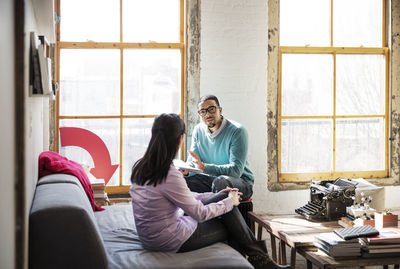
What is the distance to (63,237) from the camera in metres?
2.31

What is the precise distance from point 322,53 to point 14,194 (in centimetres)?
419

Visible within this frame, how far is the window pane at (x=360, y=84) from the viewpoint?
17.6 ft

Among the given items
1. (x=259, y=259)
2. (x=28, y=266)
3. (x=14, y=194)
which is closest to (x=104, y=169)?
(x=259, y=259)

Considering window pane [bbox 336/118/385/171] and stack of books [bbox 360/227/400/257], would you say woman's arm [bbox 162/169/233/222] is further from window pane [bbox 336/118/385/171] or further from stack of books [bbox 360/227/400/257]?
window pane [bbox 336/118/385/171]

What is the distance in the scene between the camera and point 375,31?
5453 mm

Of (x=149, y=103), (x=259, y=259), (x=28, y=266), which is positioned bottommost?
(x=259, y=259)

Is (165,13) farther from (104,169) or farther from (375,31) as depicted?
(375,31)

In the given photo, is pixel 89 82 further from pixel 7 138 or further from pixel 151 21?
pixel 7 138

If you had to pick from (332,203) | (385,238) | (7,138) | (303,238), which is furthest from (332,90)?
(7,138)

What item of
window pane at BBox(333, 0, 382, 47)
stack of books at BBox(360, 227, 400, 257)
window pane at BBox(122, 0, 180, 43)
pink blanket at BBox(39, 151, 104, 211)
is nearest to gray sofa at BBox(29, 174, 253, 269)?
pink blanket at BBox(39, 151, 104, 211)

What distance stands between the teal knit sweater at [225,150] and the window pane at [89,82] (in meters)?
0.95

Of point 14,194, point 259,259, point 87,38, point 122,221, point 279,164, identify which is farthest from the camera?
point 279,164

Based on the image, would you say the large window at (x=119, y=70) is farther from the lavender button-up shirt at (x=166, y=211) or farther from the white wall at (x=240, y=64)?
the lavender button-up shirt at (x=166, y=211)

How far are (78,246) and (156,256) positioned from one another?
1.77 ft
